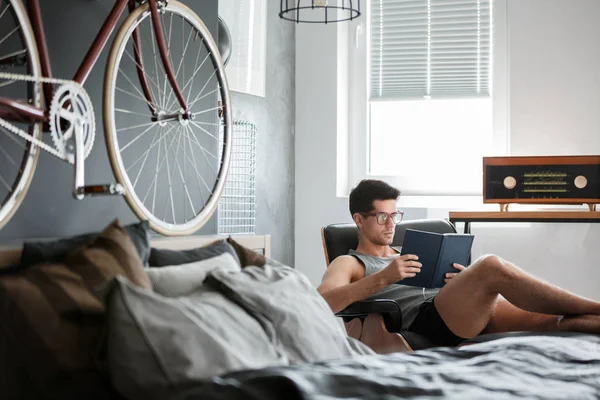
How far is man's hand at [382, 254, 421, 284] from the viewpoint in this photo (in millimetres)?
3020

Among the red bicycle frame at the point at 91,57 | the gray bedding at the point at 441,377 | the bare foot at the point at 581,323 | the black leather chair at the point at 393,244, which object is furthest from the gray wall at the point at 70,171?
the bare foot at the point at 581,323

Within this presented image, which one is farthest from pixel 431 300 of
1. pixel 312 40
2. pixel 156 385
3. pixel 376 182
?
pixel 312 40

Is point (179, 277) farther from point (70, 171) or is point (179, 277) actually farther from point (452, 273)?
point (452, 273)

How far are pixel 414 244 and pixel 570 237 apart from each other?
179 cm

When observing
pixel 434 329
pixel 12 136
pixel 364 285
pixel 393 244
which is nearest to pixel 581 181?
pixel 393 244

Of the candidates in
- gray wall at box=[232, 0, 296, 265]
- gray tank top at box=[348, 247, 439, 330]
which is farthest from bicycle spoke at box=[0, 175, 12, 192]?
gray wall at box=[232, 0, 296, 265]

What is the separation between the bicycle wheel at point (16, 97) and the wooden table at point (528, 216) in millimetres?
2546

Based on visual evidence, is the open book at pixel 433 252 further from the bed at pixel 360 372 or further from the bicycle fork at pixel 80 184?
the bicycle fork at pixel 80 184

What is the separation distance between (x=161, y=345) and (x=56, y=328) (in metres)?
0.20

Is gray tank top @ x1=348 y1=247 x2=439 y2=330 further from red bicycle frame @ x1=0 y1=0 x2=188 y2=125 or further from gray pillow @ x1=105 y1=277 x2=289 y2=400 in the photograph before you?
gray pillow @ x1=105 y1=277 x2=289 y2=400

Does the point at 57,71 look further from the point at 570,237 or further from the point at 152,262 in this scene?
the point at 570,237

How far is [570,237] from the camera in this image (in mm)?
4516

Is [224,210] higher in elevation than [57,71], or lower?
lower

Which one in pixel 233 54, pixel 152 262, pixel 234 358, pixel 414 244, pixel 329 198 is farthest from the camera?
pixel 329 198
